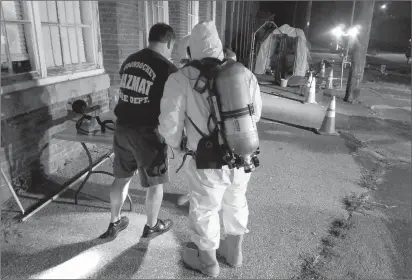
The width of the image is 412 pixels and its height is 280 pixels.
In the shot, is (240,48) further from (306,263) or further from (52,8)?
(306,263)

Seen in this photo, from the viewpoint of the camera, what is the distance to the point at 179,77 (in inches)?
87.4

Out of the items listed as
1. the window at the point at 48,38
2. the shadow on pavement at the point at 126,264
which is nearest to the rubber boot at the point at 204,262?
the shadow on pavement at the point at 126,264

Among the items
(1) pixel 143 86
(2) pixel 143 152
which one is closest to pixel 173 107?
(1) pixel 143 86

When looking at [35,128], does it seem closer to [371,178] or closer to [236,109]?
[236,109]

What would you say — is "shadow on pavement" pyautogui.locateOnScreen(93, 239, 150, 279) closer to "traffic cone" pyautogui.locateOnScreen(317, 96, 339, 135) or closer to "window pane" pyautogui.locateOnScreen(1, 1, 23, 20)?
"window pane" pyautogui.locateOnScreen(1, 1, 23, 20)

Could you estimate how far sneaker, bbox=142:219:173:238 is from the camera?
3.01m

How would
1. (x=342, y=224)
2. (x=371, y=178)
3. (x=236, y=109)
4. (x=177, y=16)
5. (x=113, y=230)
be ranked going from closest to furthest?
1. (x=236, y=109)
2. (x=113, y=230)
3. (x=342, y=224)
4. (x=371, y=178)
5. (x=177, y=16)

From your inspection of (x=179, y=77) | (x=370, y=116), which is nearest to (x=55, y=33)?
(x=179, y=77)

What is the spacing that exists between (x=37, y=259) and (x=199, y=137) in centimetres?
183

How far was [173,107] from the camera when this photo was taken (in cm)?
224

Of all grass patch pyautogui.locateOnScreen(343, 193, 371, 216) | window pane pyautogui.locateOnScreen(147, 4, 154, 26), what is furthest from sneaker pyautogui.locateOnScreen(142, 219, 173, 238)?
window pane pyautogui.locateOnScreen(147, 4, 154, 26)

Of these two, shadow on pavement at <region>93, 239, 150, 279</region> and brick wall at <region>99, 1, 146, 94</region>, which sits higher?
brick wall at <region>99, 1, 146, 94</region>

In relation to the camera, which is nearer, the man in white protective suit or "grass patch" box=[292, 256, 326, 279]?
the man in white protective suit

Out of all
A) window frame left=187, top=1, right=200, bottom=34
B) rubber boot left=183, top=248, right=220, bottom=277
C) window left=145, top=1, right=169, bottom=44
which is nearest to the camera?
rubber boot left=183, top=248, right=220, bottom=277
